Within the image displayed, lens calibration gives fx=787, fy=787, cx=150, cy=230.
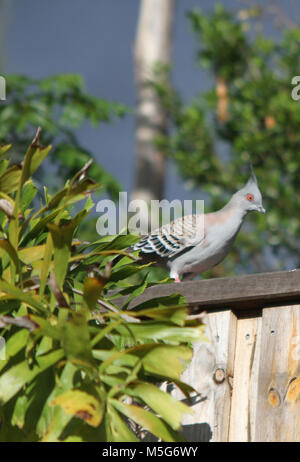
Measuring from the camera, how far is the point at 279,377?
2930 mm

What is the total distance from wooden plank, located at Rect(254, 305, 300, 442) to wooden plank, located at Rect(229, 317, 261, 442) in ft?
0.18

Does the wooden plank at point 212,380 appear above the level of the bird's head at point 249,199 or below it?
below

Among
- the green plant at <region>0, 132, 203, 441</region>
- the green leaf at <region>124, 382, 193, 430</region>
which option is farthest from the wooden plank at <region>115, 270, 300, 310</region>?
the green leaf at <region>124, 382, 193, 430</region>

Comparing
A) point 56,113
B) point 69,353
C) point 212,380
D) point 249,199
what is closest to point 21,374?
point 69,353

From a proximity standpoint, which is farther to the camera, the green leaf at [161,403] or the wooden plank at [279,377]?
the wooden plank at [279,377]

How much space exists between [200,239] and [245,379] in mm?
1640

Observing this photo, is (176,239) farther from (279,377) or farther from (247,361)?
(279,377)

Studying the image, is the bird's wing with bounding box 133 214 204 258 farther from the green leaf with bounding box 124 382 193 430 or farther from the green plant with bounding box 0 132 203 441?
the green leaf with bounding box 124 382 193 430

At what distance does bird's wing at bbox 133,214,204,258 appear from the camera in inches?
183

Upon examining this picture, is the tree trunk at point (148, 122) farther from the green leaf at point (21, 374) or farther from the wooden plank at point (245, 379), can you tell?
the green leaf at point (21, 374)

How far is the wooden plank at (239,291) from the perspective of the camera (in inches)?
119

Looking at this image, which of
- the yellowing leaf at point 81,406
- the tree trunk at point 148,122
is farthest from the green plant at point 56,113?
the yellowing leaf at point 81,406

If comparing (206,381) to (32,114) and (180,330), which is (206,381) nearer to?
(180,330)

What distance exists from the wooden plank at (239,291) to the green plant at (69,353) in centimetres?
45
